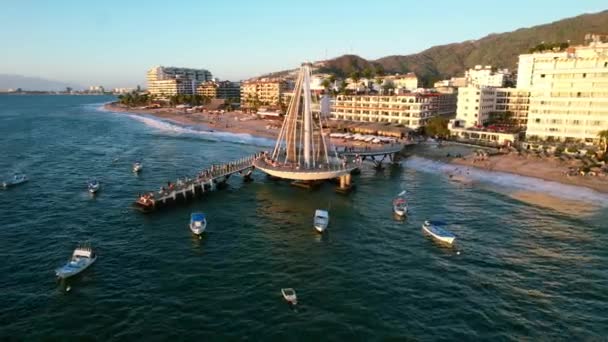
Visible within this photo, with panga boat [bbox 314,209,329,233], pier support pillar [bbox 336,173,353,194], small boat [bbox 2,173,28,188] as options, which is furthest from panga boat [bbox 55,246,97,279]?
pier support pillar [bbox 336,173,353,194]

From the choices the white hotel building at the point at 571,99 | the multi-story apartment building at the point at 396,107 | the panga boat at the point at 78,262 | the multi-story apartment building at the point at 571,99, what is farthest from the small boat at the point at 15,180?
the multi-story apartment building at the point at 571,99

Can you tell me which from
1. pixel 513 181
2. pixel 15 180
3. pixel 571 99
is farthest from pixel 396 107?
pixel 15 180

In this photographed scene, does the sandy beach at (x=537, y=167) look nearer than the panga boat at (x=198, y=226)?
No

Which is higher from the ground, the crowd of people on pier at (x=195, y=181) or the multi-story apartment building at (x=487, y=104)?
the multi-story apartment building at (x=487, y=104)

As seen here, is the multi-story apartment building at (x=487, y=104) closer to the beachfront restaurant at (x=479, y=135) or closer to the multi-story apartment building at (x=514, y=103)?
the multi-story apartment building at (x=514, y=103)

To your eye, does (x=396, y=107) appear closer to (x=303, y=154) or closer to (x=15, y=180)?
(x=303, y=154)

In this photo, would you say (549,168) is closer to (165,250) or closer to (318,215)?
(318,215)

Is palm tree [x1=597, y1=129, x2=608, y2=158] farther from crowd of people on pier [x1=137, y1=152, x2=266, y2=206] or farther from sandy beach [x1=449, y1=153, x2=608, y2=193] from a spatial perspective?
crowd of people on pier [x1=137, y1=152, x2=266, y2=206]

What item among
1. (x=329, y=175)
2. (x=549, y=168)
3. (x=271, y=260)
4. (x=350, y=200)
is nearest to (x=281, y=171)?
(x=329, y=175)
